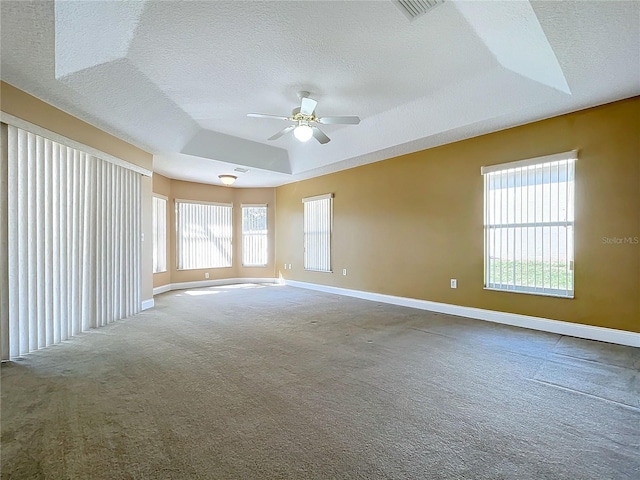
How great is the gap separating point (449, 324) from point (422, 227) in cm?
169

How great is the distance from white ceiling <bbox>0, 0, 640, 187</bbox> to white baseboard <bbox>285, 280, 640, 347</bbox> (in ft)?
8.31

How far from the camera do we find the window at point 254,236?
8594 millimetres

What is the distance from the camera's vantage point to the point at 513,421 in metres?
1.96

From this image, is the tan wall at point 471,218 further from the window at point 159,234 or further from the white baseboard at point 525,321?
the window at point 159,234

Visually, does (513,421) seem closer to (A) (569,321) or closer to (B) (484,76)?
(A) (569,321)

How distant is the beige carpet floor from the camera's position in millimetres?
1589

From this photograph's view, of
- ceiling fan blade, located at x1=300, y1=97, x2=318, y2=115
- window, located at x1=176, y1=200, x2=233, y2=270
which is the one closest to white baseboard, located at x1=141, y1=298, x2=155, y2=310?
window, located at x1=176, y1=200, x2=233, y2=270

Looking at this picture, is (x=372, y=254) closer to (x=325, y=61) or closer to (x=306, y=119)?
(x=306, y=119)

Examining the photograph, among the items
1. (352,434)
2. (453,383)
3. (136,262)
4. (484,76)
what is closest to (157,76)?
(136,262)

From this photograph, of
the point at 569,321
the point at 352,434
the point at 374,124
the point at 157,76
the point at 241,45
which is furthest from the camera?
the point at 374,124

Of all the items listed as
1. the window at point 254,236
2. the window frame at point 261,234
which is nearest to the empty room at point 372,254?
the window frame at point 261,234

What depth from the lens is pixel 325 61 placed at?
332 cm

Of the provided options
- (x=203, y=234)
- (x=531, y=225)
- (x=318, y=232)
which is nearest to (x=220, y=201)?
(x=203, y=234)

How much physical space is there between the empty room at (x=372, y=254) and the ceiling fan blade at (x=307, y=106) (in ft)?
0.25
